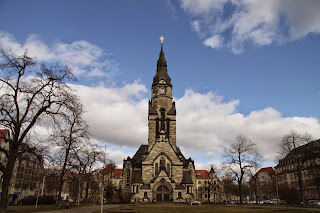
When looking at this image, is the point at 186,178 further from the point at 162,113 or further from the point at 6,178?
the point at 6,178

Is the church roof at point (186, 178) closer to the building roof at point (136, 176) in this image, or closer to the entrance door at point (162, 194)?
the entrance door at point (162, 194)

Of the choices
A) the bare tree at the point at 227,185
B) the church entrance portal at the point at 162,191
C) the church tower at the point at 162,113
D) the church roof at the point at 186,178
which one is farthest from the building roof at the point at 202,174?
the church entrance portal at the point at 162,191

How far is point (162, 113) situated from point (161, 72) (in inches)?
488

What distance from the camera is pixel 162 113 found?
64.2 metres

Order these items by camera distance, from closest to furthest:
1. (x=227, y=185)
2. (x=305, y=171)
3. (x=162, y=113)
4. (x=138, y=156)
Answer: (x=162, y=113) < (x=138, y=156) < (x=305, y=171) < (x=227, y=185)

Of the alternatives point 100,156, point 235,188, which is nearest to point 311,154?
point 100,156

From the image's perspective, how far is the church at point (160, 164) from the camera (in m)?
52.8

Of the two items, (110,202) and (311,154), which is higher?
(311,154)

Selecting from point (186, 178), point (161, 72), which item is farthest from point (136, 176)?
point (161, 72)

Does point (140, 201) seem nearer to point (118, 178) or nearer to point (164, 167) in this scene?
point (164, 167)

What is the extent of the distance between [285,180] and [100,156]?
226 ft

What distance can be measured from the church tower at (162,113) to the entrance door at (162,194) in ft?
34.7

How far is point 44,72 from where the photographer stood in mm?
17516

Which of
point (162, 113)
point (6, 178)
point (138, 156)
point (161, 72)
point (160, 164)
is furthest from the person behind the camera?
point (161, 72)
